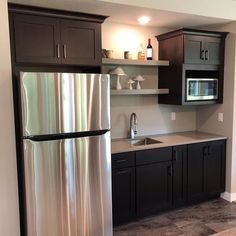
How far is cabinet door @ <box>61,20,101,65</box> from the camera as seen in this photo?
2.65 m

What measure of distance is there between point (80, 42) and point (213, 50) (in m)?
1.88

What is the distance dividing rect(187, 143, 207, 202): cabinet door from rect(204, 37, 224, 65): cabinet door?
115cm

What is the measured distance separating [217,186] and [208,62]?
1.73m

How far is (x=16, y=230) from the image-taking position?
238 cm

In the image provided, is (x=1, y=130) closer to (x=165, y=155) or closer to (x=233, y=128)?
(x=165, y=155)

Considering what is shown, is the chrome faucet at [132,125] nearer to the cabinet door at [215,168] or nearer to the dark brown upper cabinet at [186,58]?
the dark brown upper cabinet at [186,58]

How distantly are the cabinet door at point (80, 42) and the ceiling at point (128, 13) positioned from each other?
0.52 ft

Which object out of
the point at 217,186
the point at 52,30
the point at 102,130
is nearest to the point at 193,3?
the point at 52,30

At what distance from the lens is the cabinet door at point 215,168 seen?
11.7 feet

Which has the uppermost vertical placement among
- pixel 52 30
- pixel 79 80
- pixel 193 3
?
pixel 193 3

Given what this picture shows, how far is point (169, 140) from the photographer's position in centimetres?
342

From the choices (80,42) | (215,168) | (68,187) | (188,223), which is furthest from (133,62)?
(188,223)

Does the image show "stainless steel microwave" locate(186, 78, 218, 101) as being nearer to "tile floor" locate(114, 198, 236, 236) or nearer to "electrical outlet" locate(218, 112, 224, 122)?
"electrical outlet" locate(218, 112, 224, 122)

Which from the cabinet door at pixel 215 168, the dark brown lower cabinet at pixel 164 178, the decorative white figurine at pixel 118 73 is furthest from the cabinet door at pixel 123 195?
the cabinet door at pixel 215 168
